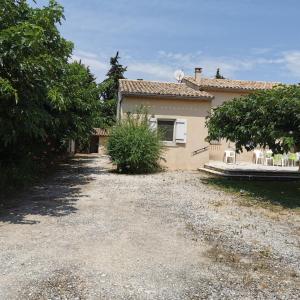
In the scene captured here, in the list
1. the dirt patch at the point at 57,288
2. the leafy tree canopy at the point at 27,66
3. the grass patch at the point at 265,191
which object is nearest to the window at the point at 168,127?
the grass patch at the point at 265,191

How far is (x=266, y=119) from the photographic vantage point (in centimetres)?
1159

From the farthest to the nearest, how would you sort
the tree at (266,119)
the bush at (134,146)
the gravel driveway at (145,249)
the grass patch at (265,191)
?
the bush at (134,146) < the tree at (266,119) < the grass patch at (265,191) < the gravel driveway at (145,249)

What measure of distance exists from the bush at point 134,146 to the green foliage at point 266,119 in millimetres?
3420

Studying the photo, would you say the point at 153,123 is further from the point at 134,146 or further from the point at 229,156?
the point at 229,156

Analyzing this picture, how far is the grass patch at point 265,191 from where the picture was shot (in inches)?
417

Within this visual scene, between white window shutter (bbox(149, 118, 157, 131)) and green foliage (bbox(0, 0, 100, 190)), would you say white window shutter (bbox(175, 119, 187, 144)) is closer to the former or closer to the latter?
white window shutter (bbox(149, 118, 157, 131))

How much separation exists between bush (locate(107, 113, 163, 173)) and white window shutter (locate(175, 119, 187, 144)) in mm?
1917

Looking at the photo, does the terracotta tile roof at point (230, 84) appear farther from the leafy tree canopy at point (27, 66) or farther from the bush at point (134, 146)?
the leafy tree canopy at point (27, 66)

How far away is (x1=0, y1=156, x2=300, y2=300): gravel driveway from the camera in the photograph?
4.66m

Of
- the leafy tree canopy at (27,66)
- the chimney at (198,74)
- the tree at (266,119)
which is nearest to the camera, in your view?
the leafy tree canopy at (27,66)

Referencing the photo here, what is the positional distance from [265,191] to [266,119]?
2.49m

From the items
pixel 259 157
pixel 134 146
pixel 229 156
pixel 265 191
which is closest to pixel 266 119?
pixel 265 191

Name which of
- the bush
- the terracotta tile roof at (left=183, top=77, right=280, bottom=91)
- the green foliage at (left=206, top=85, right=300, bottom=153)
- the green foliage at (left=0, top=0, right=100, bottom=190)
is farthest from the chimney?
the green foliage at (left=0, top=0, right=100, bottom=190)

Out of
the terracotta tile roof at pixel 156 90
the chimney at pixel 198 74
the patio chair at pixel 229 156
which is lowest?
the patio chair at pixel 229 156
